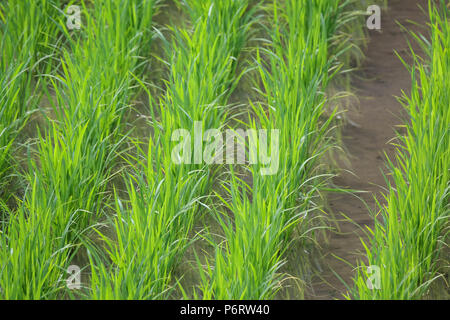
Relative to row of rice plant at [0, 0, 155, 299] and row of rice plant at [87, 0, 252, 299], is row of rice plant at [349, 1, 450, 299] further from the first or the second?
row of rice plant at [0, 0, 155, 299]

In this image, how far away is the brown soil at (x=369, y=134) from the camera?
2273 millimetres

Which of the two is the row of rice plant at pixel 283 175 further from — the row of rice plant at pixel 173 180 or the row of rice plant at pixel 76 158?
the row of rice plant at pixel 76 158

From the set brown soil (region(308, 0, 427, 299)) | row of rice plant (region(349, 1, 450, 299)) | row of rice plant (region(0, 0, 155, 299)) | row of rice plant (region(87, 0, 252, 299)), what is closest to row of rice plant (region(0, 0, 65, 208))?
row of rice plant (region(0, 0, 155, 299))

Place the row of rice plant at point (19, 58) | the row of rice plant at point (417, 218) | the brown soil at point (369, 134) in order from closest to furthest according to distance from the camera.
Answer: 1. the row of rice plant at point (417, 218)
2. the brown soil at point (369, 134)
3. the row of rice plant at point (19, 58)

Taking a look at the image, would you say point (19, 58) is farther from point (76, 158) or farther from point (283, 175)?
point (283, 175)

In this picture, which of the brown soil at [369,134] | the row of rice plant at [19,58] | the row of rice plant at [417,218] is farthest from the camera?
the row of rice plant at [19,58]

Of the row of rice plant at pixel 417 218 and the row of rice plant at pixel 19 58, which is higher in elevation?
the row of rice plant at pixel 19 58

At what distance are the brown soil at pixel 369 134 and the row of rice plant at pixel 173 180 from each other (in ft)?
1.57

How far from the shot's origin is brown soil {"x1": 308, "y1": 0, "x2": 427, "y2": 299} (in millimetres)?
2273

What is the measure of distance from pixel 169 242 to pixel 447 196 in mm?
939

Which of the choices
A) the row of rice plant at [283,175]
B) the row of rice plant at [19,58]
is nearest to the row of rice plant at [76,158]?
the row of rice plant at [19,58]

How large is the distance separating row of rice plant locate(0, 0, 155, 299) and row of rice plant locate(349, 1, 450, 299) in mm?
905
